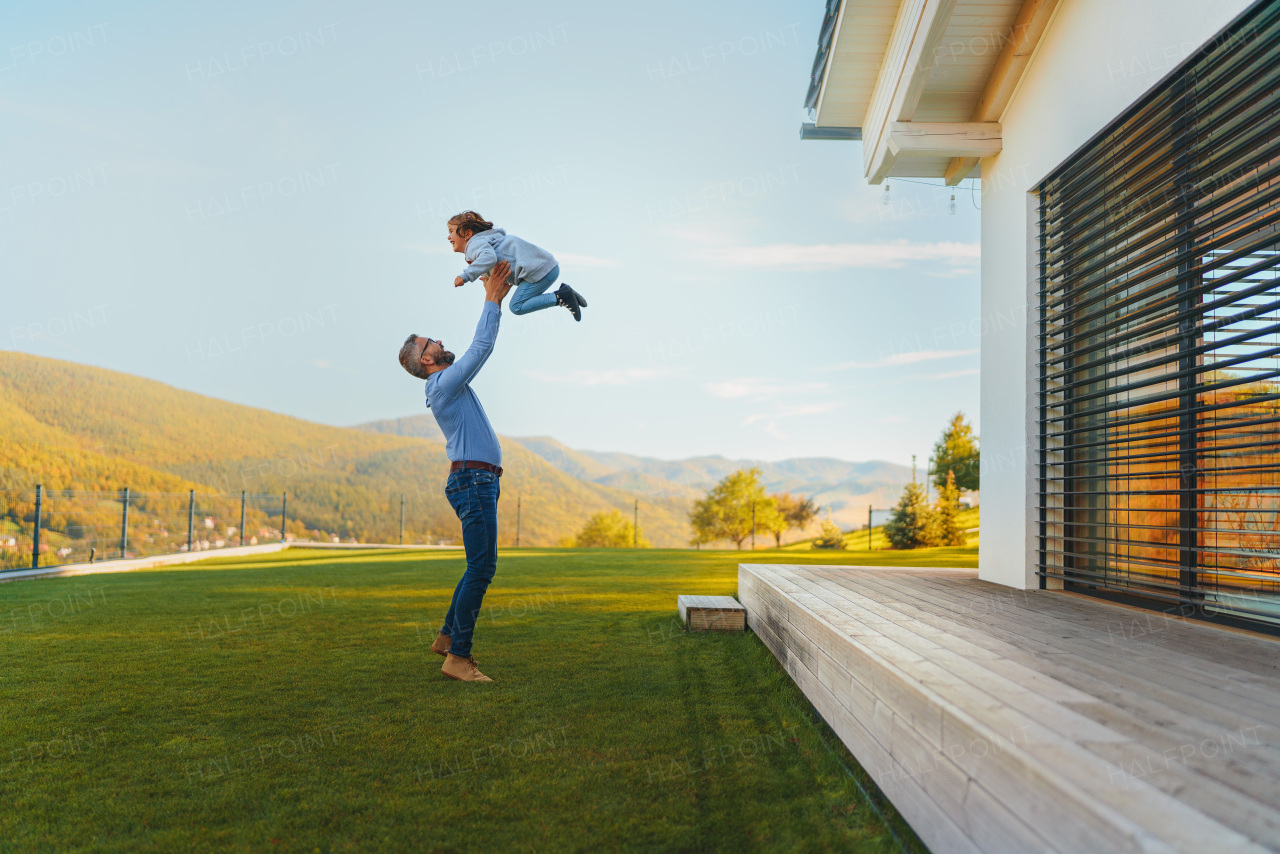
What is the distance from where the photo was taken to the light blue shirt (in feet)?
11.2

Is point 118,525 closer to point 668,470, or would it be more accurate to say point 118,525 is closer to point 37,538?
point 37,538

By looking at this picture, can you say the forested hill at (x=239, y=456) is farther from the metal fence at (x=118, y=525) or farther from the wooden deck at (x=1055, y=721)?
the wooden deck at (x=1055, y=721)

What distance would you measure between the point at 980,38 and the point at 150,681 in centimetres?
609

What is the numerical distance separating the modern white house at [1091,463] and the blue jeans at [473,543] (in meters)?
1.48

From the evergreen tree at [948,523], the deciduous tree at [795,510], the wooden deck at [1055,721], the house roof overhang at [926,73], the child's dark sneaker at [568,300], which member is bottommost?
the deciduous tree at [795,510]

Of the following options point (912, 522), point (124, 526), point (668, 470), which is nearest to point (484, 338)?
point (124, 526)

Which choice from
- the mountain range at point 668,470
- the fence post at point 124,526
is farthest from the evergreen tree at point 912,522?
the mountain range at point 668,470

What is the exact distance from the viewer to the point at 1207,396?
3119 millimetres

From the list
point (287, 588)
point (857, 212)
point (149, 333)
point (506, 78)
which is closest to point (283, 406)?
point (149, 333)

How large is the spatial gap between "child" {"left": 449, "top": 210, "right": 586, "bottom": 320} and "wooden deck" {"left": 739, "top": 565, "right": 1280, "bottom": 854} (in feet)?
6.48

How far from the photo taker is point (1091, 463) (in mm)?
4051

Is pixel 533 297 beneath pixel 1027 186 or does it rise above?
beneath

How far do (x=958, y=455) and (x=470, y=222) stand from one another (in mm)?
32352

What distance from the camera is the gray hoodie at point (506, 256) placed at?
3.51 m
